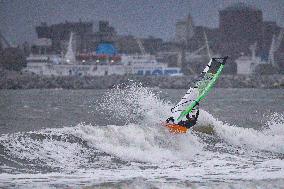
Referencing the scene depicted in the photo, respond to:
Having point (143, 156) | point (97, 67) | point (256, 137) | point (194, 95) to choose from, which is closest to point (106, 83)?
point (97, 67)

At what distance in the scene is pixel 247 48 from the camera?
180 metres

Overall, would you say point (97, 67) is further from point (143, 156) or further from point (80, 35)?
point (143, 156)

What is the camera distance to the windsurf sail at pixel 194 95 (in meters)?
18.6

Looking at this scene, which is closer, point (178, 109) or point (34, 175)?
point (34, 175)

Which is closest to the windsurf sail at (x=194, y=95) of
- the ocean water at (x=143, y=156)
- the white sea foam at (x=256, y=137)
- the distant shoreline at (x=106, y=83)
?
the ocean water at (x=143, y=156)

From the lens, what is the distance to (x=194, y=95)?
18969 mm

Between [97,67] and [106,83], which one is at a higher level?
[97,67]

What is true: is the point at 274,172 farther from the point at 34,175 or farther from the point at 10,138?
the point at 10,138

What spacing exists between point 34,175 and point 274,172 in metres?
5.57

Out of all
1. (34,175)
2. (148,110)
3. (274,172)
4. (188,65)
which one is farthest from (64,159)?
(188,65)

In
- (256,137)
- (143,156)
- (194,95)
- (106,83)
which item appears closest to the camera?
(143,156)

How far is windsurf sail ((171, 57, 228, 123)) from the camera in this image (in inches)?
733

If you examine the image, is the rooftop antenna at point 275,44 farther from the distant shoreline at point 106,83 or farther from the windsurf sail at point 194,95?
the windsurf sail at point 194,95

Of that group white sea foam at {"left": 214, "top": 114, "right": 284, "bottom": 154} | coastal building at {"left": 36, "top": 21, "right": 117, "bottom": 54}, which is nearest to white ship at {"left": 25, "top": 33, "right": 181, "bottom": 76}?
coastal building at {"left": 36, "top": 21, "right": 117, "bottom": 54}
